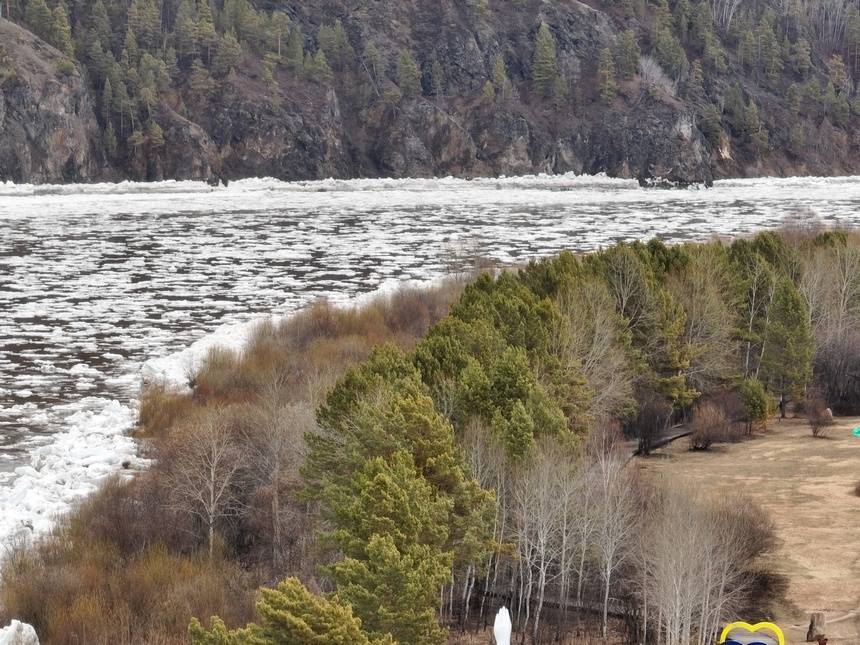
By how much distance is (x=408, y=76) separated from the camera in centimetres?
14662

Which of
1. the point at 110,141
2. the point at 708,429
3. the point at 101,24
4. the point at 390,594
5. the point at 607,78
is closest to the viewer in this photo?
the point at 390,594

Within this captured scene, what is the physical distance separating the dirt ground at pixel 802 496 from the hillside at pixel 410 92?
93.4 m

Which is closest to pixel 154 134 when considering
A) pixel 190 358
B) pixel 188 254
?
pixel 188 254

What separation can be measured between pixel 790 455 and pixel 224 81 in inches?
4538

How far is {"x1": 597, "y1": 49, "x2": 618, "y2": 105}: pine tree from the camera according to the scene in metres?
154

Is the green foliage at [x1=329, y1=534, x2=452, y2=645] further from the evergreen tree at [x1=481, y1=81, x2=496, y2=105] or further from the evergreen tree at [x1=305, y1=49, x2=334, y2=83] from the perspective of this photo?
the evergreen tree at [x1=481, y1=81, x2=496, y2=105]

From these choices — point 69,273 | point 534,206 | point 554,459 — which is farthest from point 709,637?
point 534,206

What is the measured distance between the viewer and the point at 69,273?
2135 inches

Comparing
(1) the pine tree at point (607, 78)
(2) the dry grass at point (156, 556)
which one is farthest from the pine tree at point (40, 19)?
(2) the dry grass at point (156, 556)

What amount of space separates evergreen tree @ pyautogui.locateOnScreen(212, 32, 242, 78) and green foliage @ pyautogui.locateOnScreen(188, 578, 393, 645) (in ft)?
429

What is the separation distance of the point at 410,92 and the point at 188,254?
90.7 meters

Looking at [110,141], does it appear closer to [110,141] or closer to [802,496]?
[110,141]

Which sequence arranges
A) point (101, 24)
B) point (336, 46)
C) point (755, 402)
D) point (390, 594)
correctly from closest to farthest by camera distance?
point (390, 594)
point (755, 402)
point (101, 24)
point (336, 46)

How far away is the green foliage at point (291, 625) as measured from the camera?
10.8 metres
